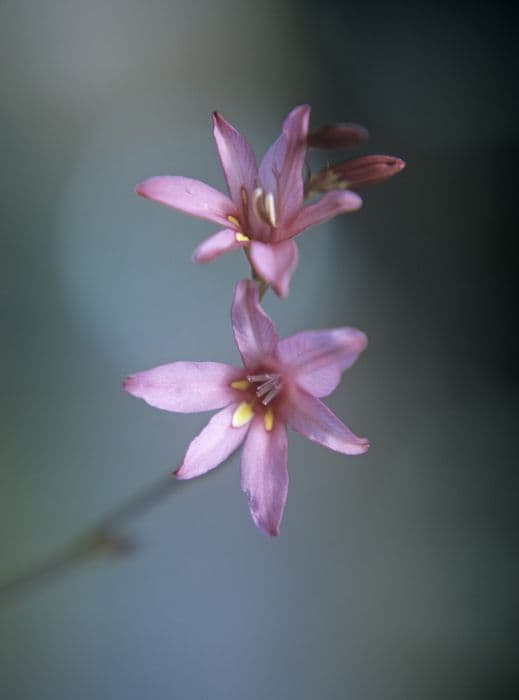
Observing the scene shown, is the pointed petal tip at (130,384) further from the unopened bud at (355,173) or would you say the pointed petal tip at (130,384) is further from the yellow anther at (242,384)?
the unopened bud at (355,173)

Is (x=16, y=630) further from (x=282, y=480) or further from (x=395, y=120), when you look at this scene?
(x=395, y=120)

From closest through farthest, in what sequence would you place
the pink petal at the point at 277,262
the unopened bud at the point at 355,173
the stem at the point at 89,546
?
the pink petal at the point at 277,262 < the unopened bud at the point at 355,173 < the stem at the point at 89,546

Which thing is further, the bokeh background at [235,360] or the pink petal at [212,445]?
the bokeh background at [235,360]

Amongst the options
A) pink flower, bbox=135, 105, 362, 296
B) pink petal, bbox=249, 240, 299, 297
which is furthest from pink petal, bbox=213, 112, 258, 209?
pink petal, bbox=249, 240, 299, 297

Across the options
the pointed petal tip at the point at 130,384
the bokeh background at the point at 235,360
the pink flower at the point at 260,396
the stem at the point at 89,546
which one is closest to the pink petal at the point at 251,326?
the pink flower at the point at 260,396

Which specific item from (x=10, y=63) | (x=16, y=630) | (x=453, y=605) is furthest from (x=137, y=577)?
(x=10, y=63)

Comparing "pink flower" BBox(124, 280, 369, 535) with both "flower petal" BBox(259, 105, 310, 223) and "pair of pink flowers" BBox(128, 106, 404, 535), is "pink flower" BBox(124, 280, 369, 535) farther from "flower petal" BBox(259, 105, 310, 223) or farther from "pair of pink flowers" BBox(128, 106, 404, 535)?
"flower petal" BBox(259, 105, 310, 223)

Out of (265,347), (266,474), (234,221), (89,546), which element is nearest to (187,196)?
(234,221)
